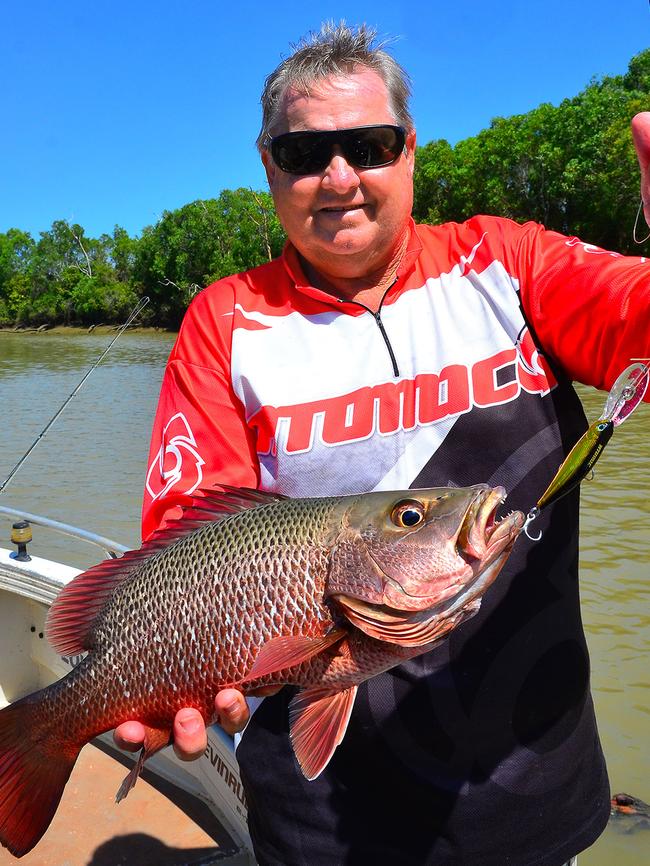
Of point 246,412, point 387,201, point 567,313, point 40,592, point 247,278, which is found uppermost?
point 387,201

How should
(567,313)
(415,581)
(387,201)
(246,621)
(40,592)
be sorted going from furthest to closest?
(40,592) → (387,201) → (567,313) → (246,621) → (415,581)

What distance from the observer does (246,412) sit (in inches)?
78.7

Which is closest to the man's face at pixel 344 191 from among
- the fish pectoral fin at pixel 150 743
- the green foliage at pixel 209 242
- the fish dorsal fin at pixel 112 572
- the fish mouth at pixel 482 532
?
the fish dorsal fin at pixel 112 572

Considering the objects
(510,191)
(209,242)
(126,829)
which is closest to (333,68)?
(126,829)

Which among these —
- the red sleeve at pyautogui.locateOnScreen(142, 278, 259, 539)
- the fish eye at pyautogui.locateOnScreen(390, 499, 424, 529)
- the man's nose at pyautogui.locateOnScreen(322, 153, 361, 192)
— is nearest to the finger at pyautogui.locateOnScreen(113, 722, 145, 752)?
the red sleeve at pyautogui.locateOnScreen(142, 278, 259, 539)

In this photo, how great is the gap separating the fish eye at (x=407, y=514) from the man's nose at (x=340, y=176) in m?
0.88

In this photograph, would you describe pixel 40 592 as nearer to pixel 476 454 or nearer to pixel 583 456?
pixel 476 454

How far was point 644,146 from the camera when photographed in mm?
1382

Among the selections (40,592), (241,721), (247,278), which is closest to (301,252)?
(247,278)

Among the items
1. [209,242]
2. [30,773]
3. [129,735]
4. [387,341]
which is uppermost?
[209,242]

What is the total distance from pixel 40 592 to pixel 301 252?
2.72 meters

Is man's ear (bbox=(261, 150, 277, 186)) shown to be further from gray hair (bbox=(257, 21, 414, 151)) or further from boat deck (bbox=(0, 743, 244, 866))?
boat deck (bbox=(0, 743, 244, 866))

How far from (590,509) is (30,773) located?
8501 millimetres

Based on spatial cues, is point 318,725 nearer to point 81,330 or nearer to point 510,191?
point 510,191
